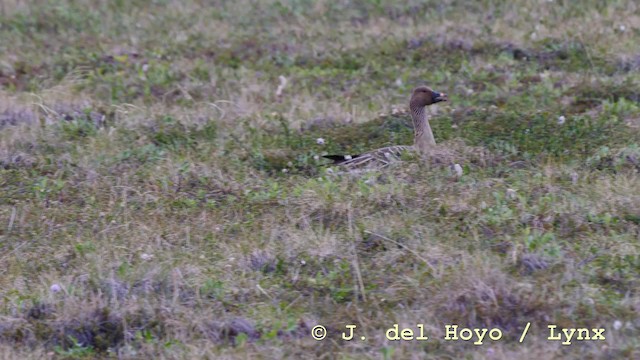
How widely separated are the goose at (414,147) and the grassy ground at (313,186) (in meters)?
0.21

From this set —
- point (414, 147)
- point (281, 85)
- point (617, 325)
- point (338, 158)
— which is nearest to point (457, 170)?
point (414, 147)

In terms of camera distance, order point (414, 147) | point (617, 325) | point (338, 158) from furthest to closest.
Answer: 1. point (414, 147)
2. point (338, 158)
3. point (617, 325)

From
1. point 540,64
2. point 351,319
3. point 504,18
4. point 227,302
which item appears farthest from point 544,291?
point 504,18

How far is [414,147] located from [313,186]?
1148mm

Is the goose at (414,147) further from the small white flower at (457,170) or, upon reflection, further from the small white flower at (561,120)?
the small white flower at (561,120)

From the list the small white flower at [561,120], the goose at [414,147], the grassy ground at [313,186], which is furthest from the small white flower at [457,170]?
the small white flower at [561,120]

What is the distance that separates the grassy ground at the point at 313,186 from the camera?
514 cm

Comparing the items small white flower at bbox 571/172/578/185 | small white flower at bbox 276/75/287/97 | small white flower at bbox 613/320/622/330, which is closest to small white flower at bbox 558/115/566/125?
small white flower at bbox 571/172/578/185

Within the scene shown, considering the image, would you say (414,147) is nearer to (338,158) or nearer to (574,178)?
(338,158)

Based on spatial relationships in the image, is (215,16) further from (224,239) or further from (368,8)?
(224,239)

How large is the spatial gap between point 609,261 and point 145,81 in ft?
18.5

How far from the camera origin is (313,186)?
680cm

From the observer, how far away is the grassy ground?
203 inches

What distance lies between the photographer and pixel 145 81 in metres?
9.87
